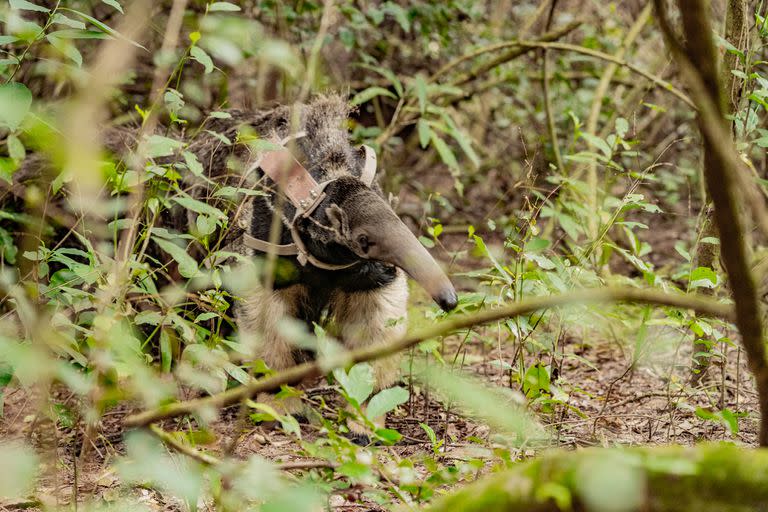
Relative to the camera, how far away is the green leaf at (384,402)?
2470 millimetres

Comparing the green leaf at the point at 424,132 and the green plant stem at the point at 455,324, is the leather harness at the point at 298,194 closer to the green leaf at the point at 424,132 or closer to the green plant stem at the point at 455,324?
the green leaf at the point at 424,132

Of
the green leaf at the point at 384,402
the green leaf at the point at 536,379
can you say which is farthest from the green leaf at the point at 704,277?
the green leaf at the point at 384,402

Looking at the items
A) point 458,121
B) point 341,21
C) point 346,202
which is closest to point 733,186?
point 346,202

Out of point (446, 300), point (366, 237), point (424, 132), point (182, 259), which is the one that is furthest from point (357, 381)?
point (424, 132)

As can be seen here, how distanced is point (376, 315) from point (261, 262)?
2.78ft

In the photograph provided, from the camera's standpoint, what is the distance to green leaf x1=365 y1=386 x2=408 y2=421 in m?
2.47

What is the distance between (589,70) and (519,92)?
35.0 inches

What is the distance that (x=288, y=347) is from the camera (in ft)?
17.2

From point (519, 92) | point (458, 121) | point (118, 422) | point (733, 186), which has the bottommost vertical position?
point (118, 422)

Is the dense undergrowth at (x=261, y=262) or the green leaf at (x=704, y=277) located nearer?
the dense undergrowth at (x=261, y=262)

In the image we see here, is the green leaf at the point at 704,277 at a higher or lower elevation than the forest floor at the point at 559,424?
higher

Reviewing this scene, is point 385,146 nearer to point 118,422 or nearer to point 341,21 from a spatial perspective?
point 341,21

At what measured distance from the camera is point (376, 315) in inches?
200

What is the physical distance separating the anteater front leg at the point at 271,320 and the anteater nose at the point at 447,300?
1488mm
